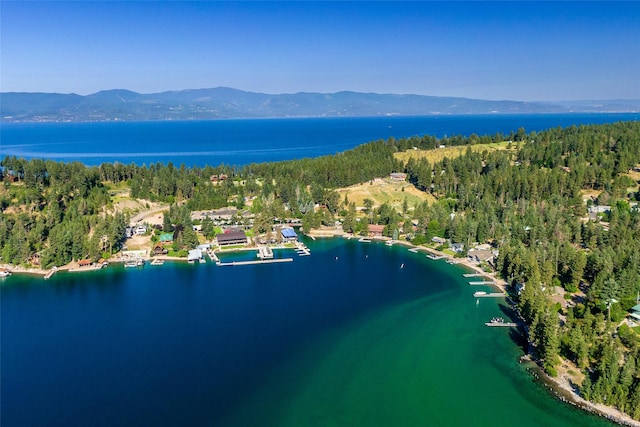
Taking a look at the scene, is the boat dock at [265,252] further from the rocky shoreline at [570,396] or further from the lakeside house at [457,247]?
the rocky shoreline at [570,396]

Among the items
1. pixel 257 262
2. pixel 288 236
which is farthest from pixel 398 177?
pixel 257 262

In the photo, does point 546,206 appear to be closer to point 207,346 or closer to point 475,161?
point 475,161

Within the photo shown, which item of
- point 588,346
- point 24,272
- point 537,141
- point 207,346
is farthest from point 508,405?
point 537,141

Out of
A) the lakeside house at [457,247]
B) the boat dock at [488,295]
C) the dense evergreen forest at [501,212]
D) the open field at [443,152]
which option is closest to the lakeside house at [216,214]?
the dense evergreen forest at [501,212]

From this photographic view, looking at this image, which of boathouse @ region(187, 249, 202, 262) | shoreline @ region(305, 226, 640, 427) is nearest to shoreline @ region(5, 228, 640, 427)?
shoreline @ region(305, 226, 640, 427)

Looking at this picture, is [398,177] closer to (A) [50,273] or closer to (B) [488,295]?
(B) [488,295]
